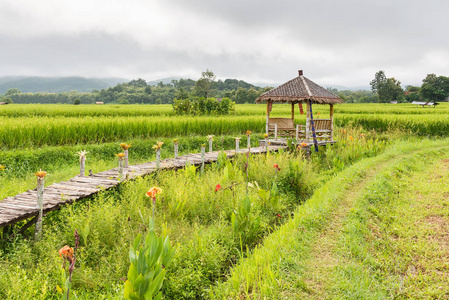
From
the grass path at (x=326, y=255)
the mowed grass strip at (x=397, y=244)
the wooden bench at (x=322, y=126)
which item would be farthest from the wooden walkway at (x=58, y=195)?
the wooden bench at (x=322, y=126)

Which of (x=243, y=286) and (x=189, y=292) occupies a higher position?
(x=243, y=286)

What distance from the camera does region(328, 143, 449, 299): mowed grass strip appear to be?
3.24 m

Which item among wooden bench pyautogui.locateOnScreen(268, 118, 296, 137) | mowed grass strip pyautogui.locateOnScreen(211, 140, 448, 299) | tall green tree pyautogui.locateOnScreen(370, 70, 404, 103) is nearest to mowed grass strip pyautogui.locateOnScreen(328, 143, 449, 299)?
mowed grass strip pyautogui.locateOnScreen(211, 140, 448, 299)

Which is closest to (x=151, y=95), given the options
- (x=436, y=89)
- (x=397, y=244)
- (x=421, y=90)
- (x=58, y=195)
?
(x=421, y=90)

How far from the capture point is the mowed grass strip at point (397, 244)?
3.24 meters

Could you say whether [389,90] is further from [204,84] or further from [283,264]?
[283,264]

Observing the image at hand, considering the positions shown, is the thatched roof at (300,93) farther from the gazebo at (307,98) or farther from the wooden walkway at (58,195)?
the wooden walkway at (58,195)

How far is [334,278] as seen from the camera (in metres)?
3.35

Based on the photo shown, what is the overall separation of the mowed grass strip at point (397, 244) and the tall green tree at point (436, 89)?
59776mm

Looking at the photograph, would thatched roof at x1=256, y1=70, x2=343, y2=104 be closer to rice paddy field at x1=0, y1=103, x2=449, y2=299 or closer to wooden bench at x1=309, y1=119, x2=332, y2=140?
wooden bench at x1=309, y1=119, x2=332, y2=140

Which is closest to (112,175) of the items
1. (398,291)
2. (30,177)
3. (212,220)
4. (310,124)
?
(212,220)

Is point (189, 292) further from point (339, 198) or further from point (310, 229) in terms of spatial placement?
point (339, 198)

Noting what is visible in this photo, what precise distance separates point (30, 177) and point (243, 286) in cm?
713

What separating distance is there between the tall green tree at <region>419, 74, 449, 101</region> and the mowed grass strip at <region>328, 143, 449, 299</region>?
2353 inches
